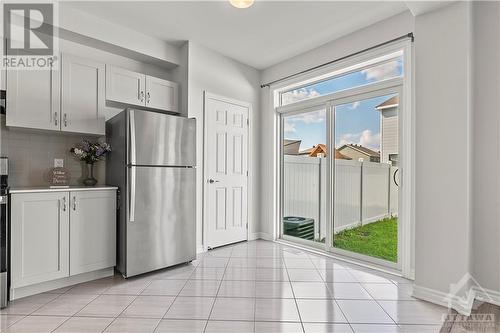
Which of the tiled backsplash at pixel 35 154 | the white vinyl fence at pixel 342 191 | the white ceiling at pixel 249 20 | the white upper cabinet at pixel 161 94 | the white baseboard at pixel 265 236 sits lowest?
the white baseboard at pixel 265 236

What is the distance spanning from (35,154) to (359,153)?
365 centimetres

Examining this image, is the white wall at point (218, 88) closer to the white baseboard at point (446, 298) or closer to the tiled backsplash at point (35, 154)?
the tiled backsplash at point (35, 154)

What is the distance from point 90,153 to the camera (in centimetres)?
289

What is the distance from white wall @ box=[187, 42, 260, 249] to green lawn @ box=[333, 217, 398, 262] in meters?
1.48

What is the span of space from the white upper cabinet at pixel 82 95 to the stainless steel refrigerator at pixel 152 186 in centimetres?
20

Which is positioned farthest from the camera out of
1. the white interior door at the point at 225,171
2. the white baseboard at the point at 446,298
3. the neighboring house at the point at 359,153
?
the white interior door at the point at 225,171

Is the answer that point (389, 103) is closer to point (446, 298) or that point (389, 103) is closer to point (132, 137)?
point (446, 298)

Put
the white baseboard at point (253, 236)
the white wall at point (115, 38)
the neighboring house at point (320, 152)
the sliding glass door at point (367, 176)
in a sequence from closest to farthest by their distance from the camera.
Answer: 1. the white wall at point (115, 38)
2. the sliding glass door at point (367, 176)
3. the neighboring house at point (320, 152)
4. the white baseboard at point (253, 236)

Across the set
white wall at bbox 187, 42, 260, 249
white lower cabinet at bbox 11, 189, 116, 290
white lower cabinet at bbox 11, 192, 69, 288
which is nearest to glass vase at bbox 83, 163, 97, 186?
white lower cabinet at bbox 11, 189, 116, 290

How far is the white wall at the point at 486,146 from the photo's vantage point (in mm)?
2193

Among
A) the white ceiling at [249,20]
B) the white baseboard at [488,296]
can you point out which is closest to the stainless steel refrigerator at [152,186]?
the white ceiling at [249,20]

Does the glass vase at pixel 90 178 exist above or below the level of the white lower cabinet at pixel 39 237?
above

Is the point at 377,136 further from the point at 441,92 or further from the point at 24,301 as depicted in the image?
the point at 24,301

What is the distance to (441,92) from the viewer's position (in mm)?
2203
